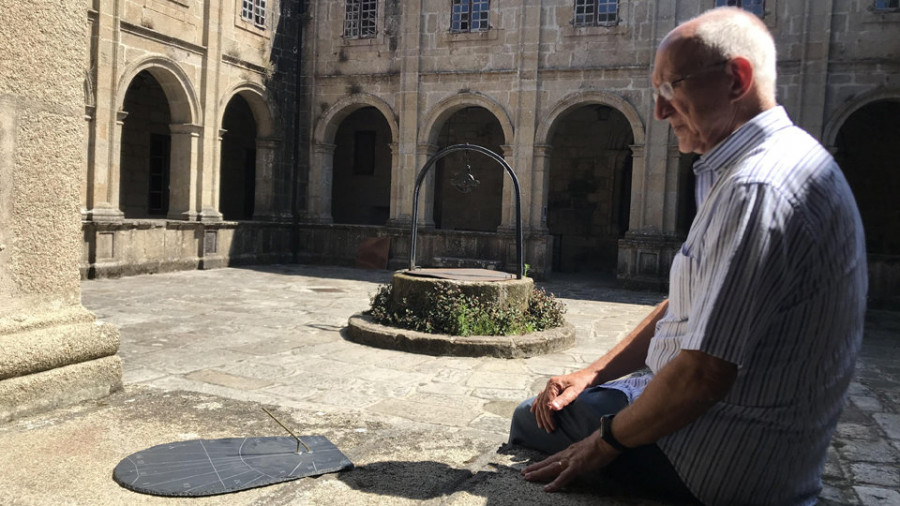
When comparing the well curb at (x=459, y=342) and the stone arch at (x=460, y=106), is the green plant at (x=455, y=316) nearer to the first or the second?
the well curb at (x=459, y=342)

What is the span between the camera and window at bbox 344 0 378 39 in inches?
637

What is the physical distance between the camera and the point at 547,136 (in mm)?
14688

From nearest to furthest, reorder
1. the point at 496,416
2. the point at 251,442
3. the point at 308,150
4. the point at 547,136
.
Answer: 1. the point at 251,442
2. the point at 496,416
3. the point at 547,136
4. the point at 308,150

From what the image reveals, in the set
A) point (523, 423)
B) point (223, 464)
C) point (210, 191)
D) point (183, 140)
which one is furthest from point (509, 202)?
point (223, 464)

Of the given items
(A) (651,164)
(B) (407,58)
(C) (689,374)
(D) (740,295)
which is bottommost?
(C) (689,374)

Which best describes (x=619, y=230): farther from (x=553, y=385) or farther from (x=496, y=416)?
(x=553, y=385)

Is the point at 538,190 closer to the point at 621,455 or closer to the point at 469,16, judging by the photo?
the point at 469,16

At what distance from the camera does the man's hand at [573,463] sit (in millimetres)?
2072

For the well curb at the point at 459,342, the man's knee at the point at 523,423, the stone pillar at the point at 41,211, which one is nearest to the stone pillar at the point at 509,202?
the well curb at the point at 459,342

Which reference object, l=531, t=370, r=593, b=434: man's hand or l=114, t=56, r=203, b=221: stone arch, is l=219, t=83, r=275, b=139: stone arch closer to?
l=114, t=56, r=203, b=221: stone arch

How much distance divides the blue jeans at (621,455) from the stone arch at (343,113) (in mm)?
13774

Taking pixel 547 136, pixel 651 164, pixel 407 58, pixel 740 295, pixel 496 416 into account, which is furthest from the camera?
pixel 407 58

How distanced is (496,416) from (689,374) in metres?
2.70

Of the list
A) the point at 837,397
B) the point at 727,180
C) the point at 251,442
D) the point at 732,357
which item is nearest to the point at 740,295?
the point at 732,357
